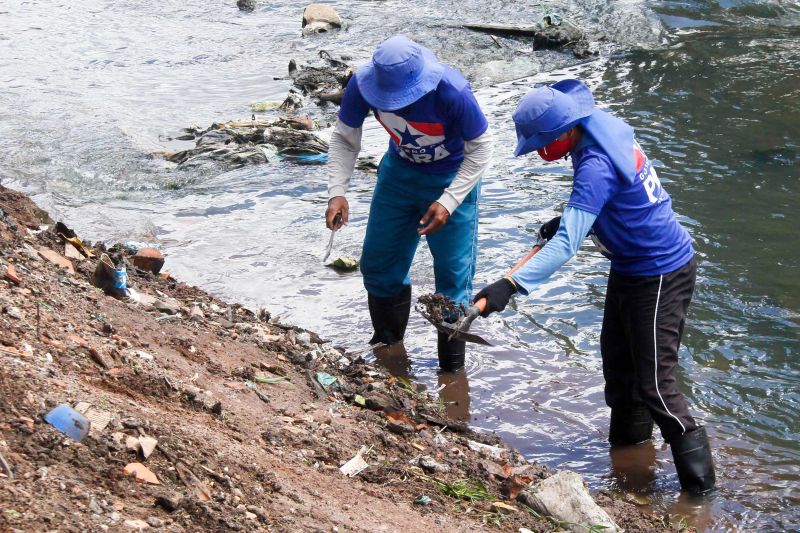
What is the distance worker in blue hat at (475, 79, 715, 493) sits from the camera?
415cm

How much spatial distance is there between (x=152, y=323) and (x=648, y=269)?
8.63 feet

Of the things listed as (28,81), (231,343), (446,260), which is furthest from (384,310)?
(28,81)

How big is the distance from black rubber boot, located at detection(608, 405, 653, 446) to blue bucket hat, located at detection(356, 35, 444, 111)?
2158 mm

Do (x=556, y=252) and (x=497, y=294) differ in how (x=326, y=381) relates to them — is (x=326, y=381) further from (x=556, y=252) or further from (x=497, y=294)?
(x=556, y=252)

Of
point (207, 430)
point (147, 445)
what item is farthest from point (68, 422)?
point (207, 430)

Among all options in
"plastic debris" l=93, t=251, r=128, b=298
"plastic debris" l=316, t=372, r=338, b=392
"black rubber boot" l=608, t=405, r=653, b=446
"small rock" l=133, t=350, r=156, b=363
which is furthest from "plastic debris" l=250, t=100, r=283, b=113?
"small rock" l=133, t=350, r=156, b=363

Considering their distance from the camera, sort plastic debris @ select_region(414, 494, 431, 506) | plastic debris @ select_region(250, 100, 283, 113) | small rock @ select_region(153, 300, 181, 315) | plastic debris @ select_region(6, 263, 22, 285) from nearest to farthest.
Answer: plastic debris @ select_region(414, 494, 431, 506), plastic debris @ select_region(6, 263, 22, 285), small rock @ select_region(153, 300, 181, 315), plastic debris @ select_region(250, 100, 283, 113)

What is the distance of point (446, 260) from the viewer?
5.67m

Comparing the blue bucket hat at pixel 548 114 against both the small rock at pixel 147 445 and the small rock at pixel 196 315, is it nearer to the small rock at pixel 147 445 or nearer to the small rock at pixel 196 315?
the small rock at pixel 147 445

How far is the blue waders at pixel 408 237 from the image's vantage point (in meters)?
5.59

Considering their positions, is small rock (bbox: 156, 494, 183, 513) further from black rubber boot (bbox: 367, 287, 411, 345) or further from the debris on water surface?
black rubber boot (bbox: 367, 287, 411, 345)

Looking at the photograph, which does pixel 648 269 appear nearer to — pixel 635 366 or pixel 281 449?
pixel 635 366

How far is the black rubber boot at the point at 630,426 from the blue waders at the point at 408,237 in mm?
1167

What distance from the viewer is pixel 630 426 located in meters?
5.41
